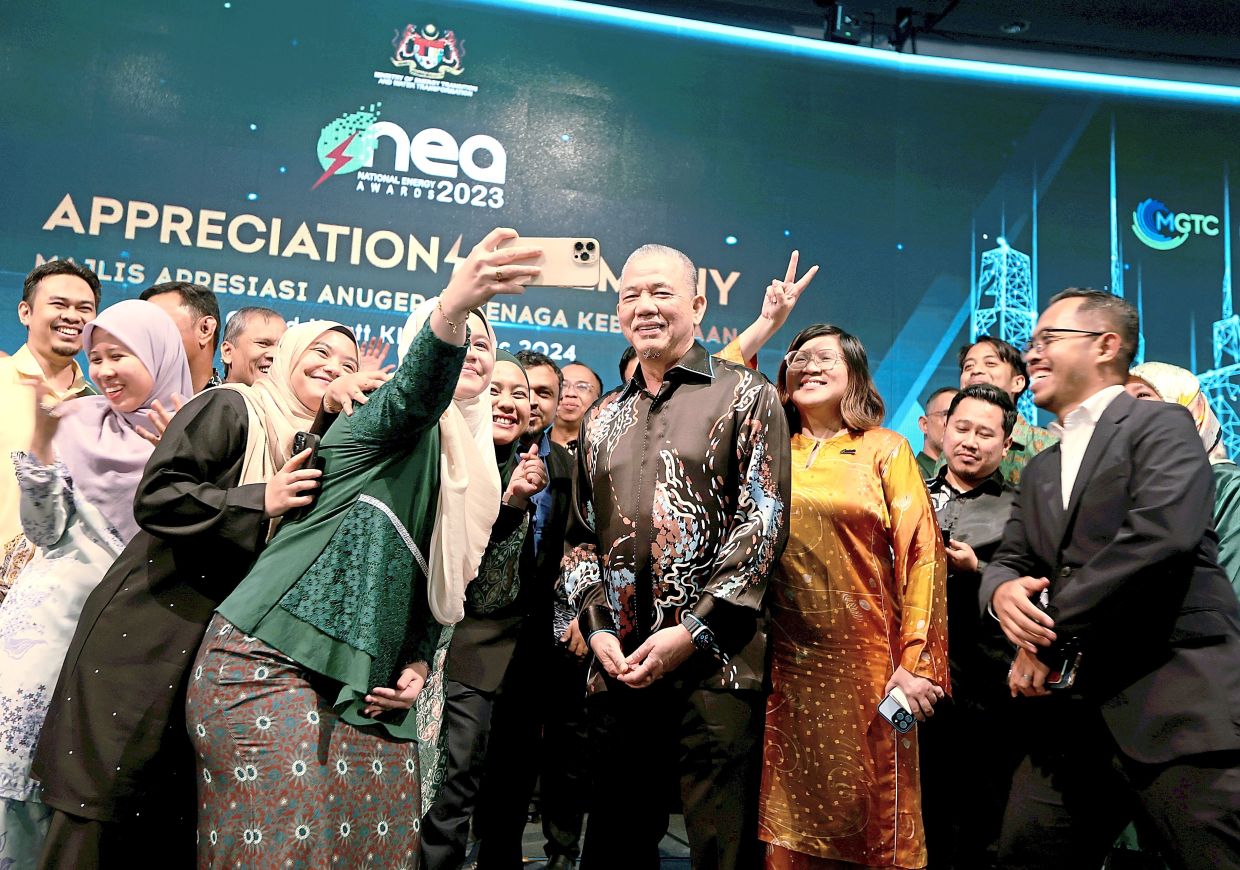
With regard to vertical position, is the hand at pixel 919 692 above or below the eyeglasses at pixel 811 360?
below

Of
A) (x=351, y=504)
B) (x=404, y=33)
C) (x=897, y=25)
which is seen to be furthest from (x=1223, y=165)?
(x=351, y=504)

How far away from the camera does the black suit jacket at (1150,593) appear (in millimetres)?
2092

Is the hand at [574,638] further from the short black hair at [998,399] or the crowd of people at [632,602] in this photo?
the short black hair at [998,399]

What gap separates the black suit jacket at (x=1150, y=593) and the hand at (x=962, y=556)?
57 cm

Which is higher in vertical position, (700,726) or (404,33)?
(404,33)

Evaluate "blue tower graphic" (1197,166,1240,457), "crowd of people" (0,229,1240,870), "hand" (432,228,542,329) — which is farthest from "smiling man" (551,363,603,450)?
"blue tower graphic" (1197,166,1240,457)

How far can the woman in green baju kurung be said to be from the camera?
1717mm

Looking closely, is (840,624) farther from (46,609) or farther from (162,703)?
(46,609)

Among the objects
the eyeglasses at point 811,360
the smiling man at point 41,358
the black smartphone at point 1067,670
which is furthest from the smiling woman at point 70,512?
the black smartphone at point 1067,670

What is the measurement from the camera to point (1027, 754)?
247 cm

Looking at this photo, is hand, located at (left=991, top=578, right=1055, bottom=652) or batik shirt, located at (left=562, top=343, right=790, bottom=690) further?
hand, located at (left=991, top=578, right=1055, bottom=652)

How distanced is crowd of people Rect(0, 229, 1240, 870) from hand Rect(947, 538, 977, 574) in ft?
0.06

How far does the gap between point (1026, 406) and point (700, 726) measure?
3.98m

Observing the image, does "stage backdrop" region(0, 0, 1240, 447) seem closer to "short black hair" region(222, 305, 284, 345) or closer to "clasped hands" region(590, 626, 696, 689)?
"short black hair" region(222, 305, 284, 345)
